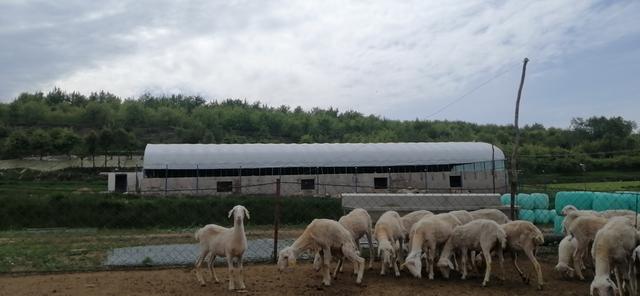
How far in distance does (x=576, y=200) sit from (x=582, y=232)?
872 centimetres

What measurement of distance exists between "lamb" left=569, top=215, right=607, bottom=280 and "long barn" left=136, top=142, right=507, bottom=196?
26325 millimetres

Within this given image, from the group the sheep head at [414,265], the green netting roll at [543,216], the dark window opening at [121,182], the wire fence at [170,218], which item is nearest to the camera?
the sheep head at [414,265]

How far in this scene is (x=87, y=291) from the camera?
31.0ft

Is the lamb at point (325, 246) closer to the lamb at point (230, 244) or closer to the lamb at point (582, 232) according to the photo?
the lamb at point (230, 244)

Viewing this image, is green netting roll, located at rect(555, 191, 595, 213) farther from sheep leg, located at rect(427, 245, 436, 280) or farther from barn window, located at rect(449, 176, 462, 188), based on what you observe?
barn window, located at rect(449, 176, 462, 188)

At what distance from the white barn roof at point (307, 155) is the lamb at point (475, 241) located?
29.5m

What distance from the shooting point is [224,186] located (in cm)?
3853

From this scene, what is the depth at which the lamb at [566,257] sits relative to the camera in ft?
34.3

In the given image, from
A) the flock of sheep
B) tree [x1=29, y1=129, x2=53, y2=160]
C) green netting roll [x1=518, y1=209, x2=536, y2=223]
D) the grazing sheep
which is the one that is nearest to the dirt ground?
the flock of sheep

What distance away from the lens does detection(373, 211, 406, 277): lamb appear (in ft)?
34.1

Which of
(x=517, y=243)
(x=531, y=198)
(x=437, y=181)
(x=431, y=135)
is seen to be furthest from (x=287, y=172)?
(x=431, y=135)

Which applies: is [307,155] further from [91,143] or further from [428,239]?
[428,239]

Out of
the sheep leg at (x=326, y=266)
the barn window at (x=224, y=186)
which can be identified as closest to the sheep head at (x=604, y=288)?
the sheep leg at (x=326, y=266)

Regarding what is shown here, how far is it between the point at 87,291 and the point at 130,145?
180 feet
